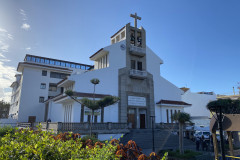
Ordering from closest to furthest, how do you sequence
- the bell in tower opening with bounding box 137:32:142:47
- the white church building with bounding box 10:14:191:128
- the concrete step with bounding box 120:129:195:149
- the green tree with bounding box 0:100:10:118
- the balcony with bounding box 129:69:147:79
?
the concrete step with bounding box 120:129:195:149, the white church building with bounding box 10:14:191:128, the balcony with bounding box 129:69:147:79, the bell in tower opening with bounding box 137:32:142:47, the green tree with bounding box 0:100:10:118

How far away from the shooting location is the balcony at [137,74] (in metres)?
28.4

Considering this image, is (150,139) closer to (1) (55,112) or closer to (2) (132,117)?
(2) (132,117)

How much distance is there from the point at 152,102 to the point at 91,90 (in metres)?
10.9

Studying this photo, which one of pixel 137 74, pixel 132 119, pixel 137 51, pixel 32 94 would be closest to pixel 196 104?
pixel 137 74

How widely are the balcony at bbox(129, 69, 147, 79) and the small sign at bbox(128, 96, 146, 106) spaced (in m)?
3.40

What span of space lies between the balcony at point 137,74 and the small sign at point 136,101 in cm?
340

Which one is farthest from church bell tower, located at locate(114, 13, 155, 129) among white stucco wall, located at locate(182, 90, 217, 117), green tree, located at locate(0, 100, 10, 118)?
green tree, located at locate(0, 100, 10, 118)

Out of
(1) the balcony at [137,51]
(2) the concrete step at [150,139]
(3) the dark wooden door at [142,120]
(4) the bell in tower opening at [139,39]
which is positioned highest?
(4) the bell in tower opening at [139,39]

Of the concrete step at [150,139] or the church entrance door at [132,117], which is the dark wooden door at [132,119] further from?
the concrete step at [150,139]

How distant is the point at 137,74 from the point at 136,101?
4.35 m

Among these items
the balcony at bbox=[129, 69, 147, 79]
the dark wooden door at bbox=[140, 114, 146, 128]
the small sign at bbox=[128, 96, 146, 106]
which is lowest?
the dark wooden door at bbox=[140, 114, 146, 128]

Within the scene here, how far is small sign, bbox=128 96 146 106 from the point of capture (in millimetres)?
27920

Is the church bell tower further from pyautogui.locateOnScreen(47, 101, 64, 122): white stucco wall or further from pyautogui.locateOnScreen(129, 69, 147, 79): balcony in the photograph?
pyautogui.locateOnScreen(47, 101, 64, 122): white stucco wall

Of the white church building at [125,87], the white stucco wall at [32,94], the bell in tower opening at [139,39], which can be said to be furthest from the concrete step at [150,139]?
the white stucco wall at [32,94]
